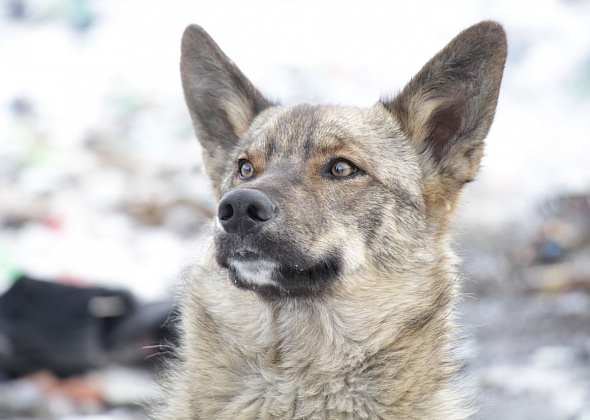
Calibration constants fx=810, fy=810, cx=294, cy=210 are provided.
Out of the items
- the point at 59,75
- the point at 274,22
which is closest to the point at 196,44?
the point at 59,75

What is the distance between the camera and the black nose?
303 cm

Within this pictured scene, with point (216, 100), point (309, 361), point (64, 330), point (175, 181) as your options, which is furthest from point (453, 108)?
point (175, 181)

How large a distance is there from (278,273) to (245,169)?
0.77m

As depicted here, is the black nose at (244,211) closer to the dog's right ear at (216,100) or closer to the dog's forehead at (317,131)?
the dog's forehead at (317,131)

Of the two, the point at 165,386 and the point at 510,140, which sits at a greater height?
the point at 510,140

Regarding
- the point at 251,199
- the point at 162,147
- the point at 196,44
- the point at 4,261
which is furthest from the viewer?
the point at 162,147

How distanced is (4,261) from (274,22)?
519 cm

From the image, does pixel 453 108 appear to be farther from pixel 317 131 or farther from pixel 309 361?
pixel 309 361

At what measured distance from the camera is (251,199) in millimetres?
3033


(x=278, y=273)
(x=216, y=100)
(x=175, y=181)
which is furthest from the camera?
(x=175, y=181)

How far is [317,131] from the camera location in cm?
364

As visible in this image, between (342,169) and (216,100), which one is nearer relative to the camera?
(342,169)

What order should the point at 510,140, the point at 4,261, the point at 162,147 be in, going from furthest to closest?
the point at 510,140 → the point at 162,147 → the point at 4,261

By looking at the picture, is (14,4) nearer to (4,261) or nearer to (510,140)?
(4,261)
